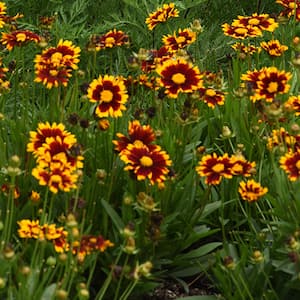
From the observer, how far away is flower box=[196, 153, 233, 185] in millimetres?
2045

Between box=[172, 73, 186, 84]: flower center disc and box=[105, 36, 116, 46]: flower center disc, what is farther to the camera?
box=[105, 36, 116, 46]: flower center disc

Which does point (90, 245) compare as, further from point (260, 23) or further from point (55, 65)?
point (260, 23)

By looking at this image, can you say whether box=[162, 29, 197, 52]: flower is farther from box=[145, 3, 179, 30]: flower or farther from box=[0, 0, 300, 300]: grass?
box=[145, 3, 179, 30]: flower

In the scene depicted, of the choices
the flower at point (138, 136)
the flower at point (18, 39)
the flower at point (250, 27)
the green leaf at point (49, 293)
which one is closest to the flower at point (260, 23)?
the flower at point (250, 27)

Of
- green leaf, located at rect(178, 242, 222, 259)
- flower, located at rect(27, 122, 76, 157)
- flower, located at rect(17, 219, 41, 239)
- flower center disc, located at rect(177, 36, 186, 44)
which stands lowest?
green leaf, located at rect(178, 242, 222, 259)

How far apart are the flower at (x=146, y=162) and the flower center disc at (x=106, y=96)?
194mm

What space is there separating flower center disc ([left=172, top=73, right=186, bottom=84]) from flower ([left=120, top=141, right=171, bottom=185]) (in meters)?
0.26

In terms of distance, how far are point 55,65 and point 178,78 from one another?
1.29 ft

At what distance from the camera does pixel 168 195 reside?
228cm

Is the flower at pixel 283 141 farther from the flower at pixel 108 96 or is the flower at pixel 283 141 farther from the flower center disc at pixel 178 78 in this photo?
the flower at pixel 108 96

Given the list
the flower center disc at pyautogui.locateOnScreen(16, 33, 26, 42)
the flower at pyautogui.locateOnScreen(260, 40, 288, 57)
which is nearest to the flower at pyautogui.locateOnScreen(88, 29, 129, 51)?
the flower center disc at pyautogui.locateOnScreen(16, 33, 26, 42)

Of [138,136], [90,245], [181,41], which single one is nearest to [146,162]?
[138,136]

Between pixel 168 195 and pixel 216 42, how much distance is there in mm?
1887

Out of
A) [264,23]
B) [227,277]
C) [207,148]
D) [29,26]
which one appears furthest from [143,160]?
[29,26]
